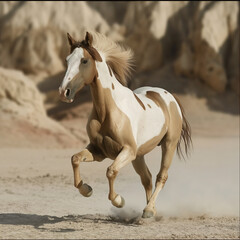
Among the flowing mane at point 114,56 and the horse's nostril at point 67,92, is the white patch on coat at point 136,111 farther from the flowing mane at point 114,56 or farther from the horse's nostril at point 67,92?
the horse's nostril at point 67,92

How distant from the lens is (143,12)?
28.2 meters

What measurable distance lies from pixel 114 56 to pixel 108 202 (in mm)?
2641

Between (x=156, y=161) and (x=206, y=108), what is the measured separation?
1110 centimetres

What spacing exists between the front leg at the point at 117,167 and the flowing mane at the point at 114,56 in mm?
961

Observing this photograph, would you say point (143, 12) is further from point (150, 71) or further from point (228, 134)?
point (228, 134)

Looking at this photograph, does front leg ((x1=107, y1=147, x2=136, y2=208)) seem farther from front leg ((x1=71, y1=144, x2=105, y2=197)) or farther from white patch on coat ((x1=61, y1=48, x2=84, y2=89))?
white patch on coat ((x1=61, y1=48, x2=84, y2=89))

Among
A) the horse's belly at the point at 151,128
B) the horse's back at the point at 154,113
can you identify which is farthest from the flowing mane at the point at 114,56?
the horse's belly at the point at 151,128

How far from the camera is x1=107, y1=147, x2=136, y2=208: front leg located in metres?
5.63

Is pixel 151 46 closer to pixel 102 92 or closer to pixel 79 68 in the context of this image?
pixel 102 92

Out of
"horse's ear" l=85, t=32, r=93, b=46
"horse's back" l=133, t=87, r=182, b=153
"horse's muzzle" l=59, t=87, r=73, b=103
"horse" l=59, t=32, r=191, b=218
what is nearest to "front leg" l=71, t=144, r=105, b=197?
"horse" l=59, t=32, r=191, b=218

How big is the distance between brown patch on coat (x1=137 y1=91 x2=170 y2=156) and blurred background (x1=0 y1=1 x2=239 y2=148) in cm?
1490

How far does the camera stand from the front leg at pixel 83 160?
5.73 m

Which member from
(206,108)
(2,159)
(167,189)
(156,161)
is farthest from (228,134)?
(167,189)

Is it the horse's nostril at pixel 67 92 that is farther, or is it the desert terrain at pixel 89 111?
the desert terrain at pixel 89 111
